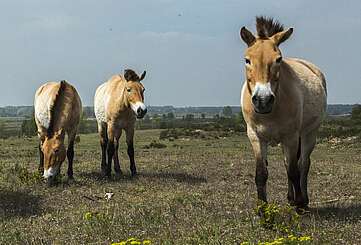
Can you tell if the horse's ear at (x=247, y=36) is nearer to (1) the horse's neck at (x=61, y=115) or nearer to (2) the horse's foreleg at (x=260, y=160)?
(2) the horse's foreleg at (x=260, y=160)

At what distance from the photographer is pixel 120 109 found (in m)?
Answer: 14.0

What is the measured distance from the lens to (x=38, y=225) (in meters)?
8.05

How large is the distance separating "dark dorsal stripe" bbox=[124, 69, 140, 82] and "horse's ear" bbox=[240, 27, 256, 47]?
6.92 metres

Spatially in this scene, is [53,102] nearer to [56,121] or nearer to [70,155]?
[56,121]

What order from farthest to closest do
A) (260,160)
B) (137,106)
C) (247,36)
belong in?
(137,106), (260,160), (247,36)

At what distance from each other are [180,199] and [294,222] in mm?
3208

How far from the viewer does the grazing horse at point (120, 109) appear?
13.5 meters

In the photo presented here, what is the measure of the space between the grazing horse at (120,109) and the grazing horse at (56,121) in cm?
95

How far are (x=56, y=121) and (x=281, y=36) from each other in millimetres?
6993

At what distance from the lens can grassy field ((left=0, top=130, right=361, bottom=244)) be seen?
21.9 feet

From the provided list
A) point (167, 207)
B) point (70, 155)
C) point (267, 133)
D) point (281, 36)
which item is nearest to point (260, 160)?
point (267, 133)

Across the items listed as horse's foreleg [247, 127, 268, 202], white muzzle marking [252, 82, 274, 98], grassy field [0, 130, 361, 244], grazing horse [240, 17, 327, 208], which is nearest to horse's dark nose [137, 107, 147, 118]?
grassy field [0, 130, 361, 244]

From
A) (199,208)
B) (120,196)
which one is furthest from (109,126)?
(199,208)

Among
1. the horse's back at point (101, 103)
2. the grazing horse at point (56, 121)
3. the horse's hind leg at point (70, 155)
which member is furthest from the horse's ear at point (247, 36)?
the horse's back at point (101, 103)
